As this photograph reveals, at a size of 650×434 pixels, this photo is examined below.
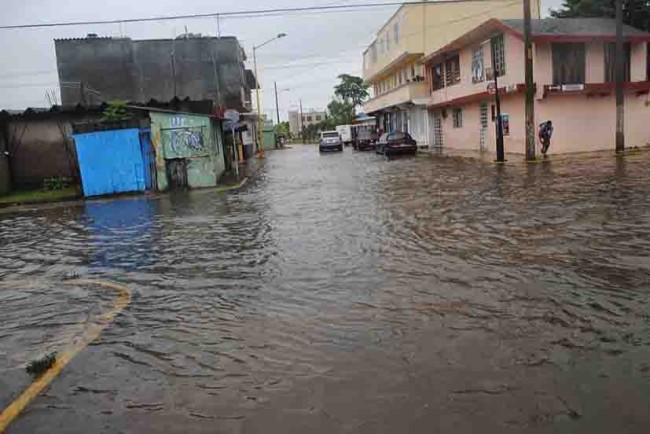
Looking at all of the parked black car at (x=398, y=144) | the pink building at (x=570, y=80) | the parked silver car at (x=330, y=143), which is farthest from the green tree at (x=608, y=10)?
the parked silver car at (x=330, y=143)

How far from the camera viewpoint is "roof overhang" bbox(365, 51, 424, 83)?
45.3 metres

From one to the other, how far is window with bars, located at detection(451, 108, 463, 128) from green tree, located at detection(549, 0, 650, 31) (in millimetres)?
10688

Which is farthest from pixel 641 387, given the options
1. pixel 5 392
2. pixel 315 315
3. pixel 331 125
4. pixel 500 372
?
pixel 331 125

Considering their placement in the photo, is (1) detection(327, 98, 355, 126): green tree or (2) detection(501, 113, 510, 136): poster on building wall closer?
(2) detection(501, 113, 510, 136): poster on building wall

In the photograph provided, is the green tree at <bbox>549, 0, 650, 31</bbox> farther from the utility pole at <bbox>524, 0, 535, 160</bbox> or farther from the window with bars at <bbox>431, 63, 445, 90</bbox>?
the utility pole at <bbox>524, 0, 535, 160</bbox>

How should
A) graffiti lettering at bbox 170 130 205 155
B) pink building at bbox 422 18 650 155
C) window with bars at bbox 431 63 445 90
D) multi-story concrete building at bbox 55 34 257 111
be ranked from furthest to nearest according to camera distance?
multi-story concrete building at bbox 55 34 257 111, window with bars at bbox 431 63 445 90, pink building at bbox 422 18 650 155, graffiti lettering at bbox 170 130 205 155

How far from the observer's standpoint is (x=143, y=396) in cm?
473

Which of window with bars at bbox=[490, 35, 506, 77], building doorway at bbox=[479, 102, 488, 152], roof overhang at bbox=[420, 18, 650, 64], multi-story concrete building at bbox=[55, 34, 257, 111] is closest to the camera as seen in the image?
→ roof overhang at bbox=[420, 18, 650, 64]

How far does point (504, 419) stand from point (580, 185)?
13318 millimetres

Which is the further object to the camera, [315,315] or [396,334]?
[315,315]

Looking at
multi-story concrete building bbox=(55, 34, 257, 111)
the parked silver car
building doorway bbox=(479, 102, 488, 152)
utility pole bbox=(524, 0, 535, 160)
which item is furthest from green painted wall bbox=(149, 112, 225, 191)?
the parked silver car

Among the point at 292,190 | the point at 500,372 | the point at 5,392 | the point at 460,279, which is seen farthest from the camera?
the point at 292,190

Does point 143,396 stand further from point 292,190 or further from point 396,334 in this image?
point 292,190

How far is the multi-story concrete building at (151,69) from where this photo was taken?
151ft
